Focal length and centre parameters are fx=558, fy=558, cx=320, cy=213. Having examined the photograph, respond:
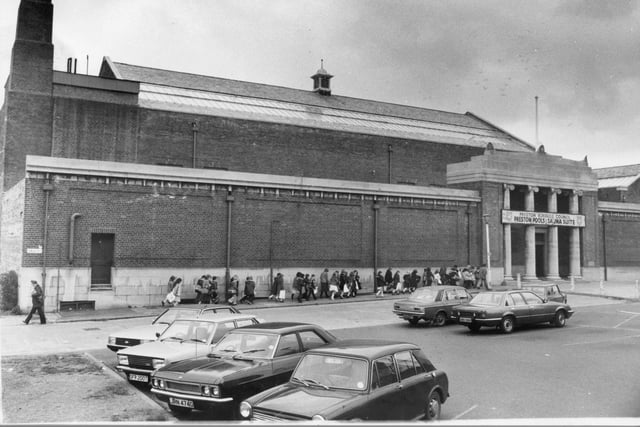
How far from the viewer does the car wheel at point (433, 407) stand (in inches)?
330

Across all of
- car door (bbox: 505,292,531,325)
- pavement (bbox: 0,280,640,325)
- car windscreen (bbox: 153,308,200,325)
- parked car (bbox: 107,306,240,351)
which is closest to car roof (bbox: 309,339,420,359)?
parked car (bbox: 107,306,240,351)

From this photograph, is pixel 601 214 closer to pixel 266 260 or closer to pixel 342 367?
pixel 266 260

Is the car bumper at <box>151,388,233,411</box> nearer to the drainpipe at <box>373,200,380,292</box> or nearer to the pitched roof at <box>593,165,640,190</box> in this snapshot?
the drainpipe at <box>373,200,380,292</box>

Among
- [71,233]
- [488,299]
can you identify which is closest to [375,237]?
[488,299]

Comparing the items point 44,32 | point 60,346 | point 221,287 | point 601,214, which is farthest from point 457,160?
point 60,346

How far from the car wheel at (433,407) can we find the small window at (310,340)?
96.7 inches

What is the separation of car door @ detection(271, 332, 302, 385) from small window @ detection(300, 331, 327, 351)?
0.16m

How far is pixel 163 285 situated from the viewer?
85.4 feet

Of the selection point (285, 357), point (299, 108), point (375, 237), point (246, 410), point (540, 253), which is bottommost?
point (246, 410)

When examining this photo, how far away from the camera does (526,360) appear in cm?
1362

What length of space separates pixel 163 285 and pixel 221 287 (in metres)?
2.85

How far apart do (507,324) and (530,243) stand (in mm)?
22327

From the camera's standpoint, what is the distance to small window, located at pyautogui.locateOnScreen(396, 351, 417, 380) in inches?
319

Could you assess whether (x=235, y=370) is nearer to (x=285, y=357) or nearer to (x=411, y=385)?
(x=285, y=357)
